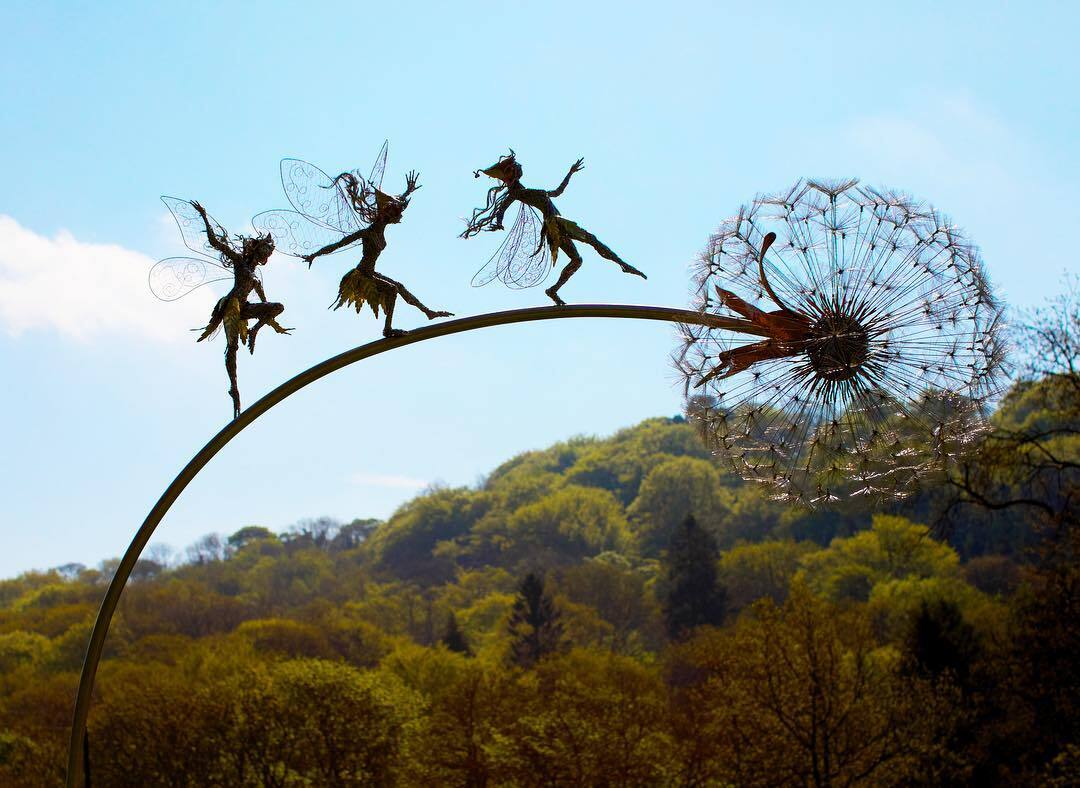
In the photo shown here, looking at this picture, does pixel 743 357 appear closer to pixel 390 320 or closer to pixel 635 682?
pixel 390 320

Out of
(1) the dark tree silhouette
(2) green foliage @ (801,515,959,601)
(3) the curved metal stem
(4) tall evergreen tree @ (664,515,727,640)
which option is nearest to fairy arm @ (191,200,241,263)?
(3) the curved metal stem

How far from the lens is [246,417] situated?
607 centimetres

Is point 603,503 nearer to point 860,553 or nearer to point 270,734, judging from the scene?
point 860,553

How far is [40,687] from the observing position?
61.5 metres

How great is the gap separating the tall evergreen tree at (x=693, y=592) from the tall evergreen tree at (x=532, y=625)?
10187 millimetres

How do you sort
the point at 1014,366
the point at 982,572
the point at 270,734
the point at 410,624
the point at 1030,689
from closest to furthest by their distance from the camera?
the point at 1014,366
the point at 1030,689
the point at 270,734
the point at 982,572
the point at 410,624

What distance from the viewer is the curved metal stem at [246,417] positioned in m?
5.80

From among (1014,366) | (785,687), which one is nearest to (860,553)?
(785,687)

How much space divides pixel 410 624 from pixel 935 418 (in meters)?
104

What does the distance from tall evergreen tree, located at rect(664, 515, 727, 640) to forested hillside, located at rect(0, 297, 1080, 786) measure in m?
0.19

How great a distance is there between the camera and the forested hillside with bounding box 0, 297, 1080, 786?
101 feet

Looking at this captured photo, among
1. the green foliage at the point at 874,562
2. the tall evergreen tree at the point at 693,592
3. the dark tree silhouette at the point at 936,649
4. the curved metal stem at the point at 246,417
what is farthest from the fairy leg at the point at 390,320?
the green foliage at the point at 874,562

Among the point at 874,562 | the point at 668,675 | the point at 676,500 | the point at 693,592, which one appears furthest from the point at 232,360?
the point at 676,500

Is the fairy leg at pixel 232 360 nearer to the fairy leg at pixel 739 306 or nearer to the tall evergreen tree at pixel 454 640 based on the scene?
the fairy leg at pixel 739 306
